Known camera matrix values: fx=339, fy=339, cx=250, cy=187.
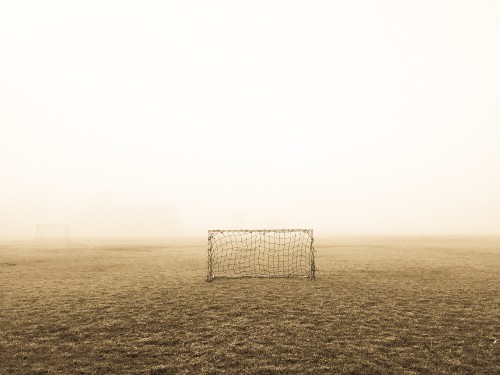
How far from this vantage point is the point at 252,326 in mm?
7527

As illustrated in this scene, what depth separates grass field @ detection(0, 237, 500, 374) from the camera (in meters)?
5.66

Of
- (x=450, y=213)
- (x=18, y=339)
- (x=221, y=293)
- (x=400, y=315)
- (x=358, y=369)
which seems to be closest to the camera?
(x=358, y=369)

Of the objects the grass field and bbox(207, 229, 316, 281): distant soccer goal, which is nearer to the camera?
the grass field

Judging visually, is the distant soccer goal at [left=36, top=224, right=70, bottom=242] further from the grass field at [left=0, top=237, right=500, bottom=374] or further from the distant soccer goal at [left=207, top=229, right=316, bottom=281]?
the grass field at [left=0, top=237, right=500, bottom=374]

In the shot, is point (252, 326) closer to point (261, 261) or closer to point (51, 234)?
point (261, 261)

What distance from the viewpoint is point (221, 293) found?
36.2 feet

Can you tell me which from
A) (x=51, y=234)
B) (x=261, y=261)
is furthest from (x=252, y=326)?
(x=51, y=234)

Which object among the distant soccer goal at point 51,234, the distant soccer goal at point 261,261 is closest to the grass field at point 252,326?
the distant soccer goal at point 261,261

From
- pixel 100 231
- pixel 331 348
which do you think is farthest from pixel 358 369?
pixel 100 231

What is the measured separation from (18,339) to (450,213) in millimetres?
203389

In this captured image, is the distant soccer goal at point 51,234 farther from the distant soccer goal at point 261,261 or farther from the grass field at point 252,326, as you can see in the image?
A: the grass field at point 252,326

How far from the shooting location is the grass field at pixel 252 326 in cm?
566

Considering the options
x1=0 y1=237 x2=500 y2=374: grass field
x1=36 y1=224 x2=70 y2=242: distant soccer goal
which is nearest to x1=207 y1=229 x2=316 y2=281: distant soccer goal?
x1=0 y1=237 x2=500 y2=374: grass field

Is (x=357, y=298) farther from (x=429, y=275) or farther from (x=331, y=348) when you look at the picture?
(x=429, y=275)
